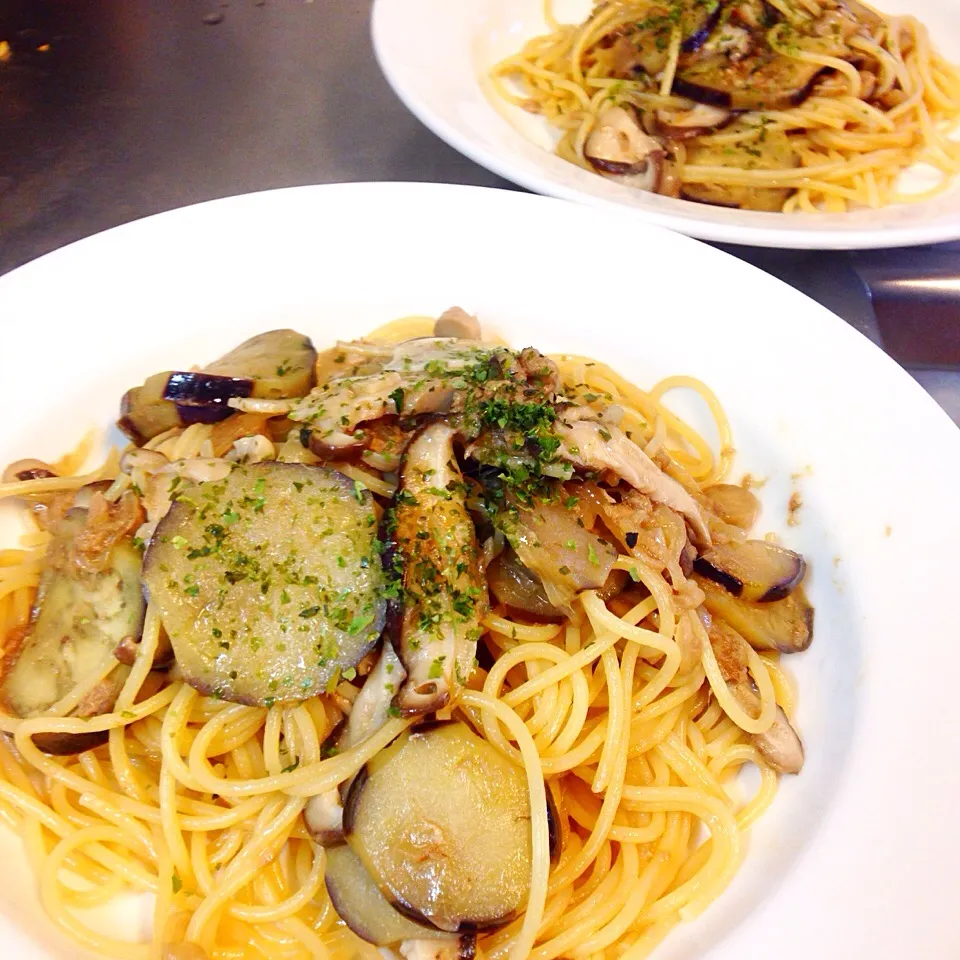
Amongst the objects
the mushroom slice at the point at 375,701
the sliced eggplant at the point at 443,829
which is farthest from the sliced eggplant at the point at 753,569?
the mushroom slice at the point at 375,701

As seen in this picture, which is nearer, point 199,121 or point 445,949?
point 445,949

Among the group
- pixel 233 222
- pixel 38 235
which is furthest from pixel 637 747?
pixel 38 235

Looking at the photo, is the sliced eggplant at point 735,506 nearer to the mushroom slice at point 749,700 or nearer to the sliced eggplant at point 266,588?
the mushroom slice at point 749,700

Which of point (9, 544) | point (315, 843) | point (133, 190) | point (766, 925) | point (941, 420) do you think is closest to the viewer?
point (766, 925)

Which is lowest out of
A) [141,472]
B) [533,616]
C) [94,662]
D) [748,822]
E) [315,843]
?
[748,822]

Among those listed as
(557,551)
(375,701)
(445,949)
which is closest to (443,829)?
(445,949)

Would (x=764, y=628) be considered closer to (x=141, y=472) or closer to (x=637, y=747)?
(x=637, y=747)

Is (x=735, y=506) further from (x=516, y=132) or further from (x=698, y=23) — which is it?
(x=698, y=23)

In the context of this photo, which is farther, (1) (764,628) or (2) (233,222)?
(2) (233,222)
